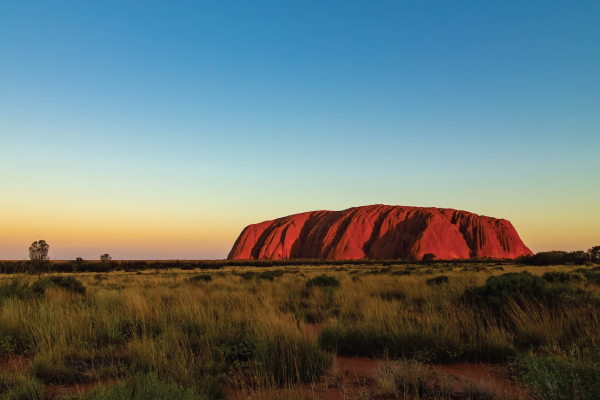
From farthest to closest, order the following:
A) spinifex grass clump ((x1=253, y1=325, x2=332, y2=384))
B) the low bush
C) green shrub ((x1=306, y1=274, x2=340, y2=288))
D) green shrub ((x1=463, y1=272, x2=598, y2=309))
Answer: green shrub ((x1=306, y1=274, x2=340, y2=288)), the low bush, green shrub ((x1=463, y1=272, x2=598, y2=309)), spinifex grass clump ((x1=253, y1=325, x2=332, y2=384))

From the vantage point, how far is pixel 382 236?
8031 centimetres

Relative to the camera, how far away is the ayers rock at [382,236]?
254 ft

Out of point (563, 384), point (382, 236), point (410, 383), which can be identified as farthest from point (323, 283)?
point (382, 236)

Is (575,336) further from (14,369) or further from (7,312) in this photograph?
(7,312)

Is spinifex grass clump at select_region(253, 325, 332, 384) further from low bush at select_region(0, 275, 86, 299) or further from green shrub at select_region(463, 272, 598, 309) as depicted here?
low bush at select_region(0, 275, 86, 299)

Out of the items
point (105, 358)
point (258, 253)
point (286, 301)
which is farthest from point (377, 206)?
point (105, 358)

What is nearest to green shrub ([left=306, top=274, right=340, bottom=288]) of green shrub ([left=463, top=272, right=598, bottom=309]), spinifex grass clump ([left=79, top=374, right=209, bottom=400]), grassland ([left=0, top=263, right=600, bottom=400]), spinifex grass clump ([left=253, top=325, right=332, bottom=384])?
grassland ([left=0, top=263, right=600, bottom=400])

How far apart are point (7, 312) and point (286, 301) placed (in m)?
6.61

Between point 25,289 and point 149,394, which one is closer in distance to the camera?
point 149,394

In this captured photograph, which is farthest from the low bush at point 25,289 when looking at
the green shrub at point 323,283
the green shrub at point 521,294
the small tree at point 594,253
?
the small tree at point 594,253

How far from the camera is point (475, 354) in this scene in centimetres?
554

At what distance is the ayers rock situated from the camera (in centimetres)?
7738

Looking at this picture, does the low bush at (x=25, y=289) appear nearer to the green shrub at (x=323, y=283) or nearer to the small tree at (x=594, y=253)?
the green shrub at (x=323, y=283)

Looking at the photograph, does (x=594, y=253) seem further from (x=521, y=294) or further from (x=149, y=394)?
(x=149, y=394)
